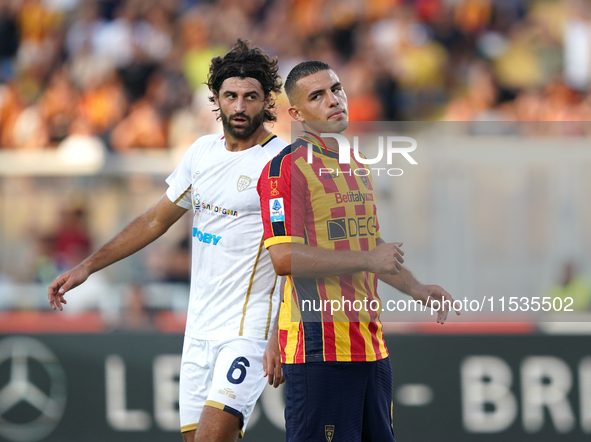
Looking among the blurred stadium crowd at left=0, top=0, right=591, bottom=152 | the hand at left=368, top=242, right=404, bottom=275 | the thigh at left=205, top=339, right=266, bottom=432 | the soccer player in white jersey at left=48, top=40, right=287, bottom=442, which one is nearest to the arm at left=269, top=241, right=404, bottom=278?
the hand at left=368, top=242, right=404, bottom=275

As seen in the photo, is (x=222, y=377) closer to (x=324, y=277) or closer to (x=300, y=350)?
(x=300, y=350)

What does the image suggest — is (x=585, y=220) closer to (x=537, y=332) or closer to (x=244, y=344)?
(x=537, y=332)

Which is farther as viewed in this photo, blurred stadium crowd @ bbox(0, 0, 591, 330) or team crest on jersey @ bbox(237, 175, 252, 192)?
blurred stadium crowd @ bbox(0, 0, 591, 330)

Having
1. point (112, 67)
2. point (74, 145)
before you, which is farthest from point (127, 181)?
point (112, 67)

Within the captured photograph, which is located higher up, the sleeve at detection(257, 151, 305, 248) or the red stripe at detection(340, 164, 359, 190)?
the red stripe at detection(340, 164, 359, 190)

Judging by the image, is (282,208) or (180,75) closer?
(282,208)

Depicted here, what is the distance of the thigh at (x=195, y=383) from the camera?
419 centimetres

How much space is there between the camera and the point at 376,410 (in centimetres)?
366

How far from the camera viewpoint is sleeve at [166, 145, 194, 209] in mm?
4324

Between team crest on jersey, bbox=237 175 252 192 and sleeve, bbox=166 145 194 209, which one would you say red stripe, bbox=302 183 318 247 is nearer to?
team crest on jersey, bbox=237 175 252 192

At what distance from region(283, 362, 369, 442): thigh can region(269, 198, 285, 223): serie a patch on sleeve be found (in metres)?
0.67

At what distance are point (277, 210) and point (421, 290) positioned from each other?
2.71 ft

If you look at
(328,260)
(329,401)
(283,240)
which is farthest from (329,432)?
(283,240)

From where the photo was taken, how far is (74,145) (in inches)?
318
